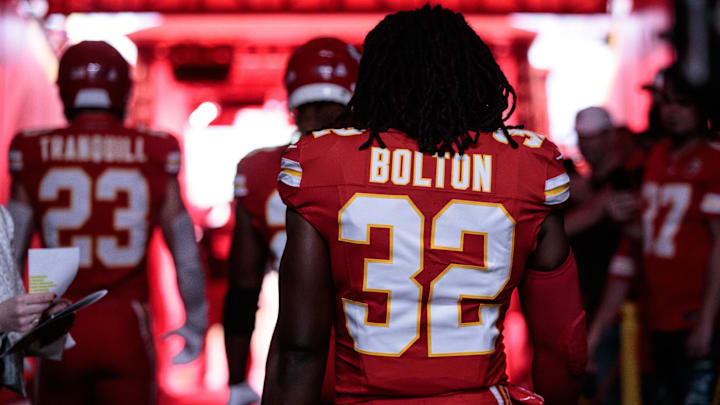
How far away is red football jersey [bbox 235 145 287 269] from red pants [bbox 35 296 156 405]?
0.73m

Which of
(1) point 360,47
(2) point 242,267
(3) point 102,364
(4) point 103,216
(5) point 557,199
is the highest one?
(1) point 360,47

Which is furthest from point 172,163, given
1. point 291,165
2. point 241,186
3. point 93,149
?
point 291,165

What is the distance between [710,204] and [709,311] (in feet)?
1.59

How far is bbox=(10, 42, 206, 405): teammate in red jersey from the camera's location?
286cm

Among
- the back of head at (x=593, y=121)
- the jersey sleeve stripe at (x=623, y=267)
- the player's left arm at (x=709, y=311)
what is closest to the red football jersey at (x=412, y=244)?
the player's left arm at (x=709, y=311)

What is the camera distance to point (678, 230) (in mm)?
3486

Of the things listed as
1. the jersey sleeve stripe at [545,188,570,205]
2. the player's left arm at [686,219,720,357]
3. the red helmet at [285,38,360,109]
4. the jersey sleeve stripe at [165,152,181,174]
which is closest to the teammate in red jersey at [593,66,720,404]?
the player's left arm at [686,219,720,357]

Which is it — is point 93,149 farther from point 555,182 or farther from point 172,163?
point 555,182

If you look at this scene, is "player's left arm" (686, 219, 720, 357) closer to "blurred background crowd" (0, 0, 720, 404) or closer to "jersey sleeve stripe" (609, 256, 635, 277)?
"blurred background crowd" (0, 0, 720, 404)

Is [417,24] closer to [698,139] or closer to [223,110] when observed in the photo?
[698,139]

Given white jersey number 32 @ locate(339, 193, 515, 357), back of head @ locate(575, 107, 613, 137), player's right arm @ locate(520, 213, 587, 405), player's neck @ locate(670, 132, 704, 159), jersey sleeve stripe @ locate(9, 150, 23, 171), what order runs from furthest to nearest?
back of head @ locate(575, 107, 613, 137) → player's neck @ locate(670, 132, 704, 159) → jersey sleeve stripe @ locate(9, 150, 23, 171) → player's right arm @ locate(520, 213, 587, 405) → white jersey number 32 @ locate(339, 193, 515, 357)

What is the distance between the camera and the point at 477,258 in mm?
1607

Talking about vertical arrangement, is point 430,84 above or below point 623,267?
above

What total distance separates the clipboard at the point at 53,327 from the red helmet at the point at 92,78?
1.18 metres
